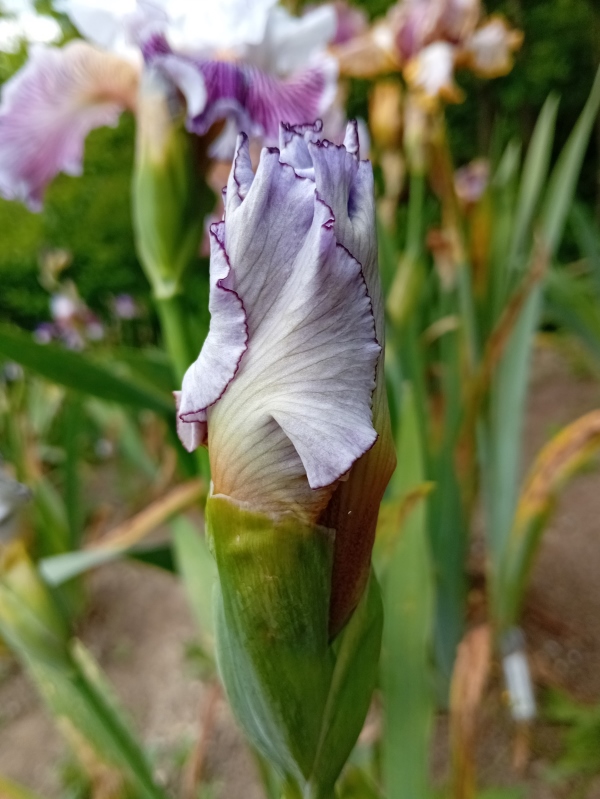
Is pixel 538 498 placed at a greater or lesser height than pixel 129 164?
lesser

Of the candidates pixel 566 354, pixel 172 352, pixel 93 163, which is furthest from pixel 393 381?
pixel 93 163

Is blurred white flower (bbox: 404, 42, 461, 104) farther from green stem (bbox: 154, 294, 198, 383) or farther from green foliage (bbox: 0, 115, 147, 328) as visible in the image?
green foliage (bbox: 0, 115, 147, 328)

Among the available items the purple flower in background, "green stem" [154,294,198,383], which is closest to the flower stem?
"green stem" [154,294,198,383]

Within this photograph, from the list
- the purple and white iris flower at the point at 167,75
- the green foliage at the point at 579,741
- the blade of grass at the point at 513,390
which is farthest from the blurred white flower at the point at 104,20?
the green foliage at the point at 579,741

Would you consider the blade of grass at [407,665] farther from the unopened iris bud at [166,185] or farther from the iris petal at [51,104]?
the iris petal at [51,104]

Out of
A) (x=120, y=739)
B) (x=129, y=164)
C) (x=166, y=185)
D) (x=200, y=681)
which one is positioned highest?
(x=129, y=164)

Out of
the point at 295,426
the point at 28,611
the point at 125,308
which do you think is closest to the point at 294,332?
the point at 295,426

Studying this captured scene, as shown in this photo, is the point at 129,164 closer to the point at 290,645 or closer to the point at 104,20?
the point at 104,20
